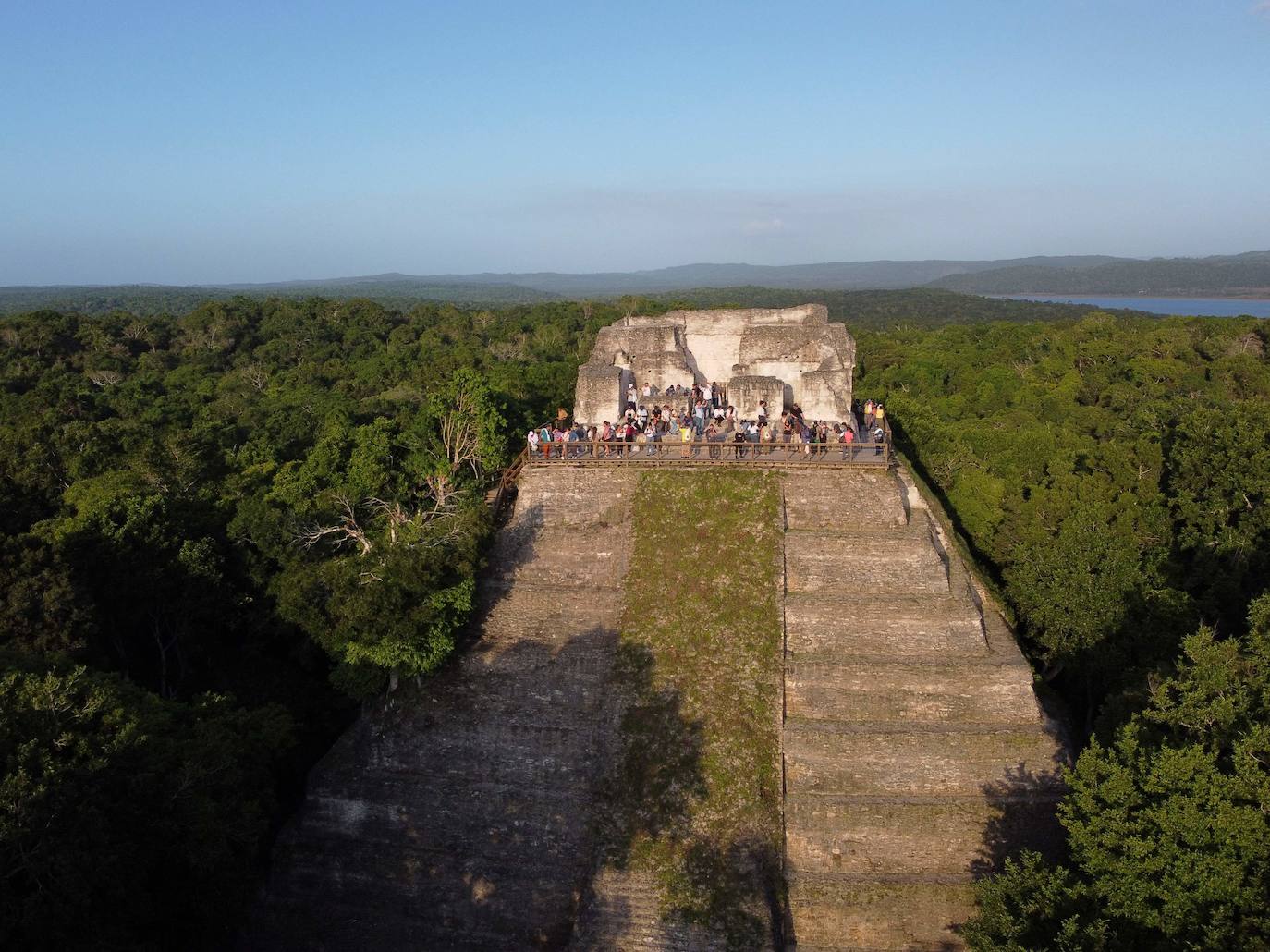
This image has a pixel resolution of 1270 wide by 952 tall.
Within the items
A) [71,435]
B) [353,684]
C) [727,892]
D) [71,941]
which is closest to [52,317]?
[71,435]

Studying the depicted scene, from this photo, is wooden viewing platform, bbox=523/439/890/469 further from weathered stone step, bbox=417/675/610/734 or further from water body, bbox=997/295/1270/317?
water body, bbox=997/295/1270/317

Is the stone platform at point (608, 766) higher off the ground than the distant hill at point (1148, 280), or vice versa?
the distant hill at point (1148, 280)

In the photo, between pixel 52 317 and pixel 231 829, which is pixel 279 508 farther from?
pixel 52 317

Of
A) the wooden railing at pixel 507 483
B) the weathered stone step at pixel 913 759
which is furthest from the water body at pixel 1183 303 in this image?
the weathered stone step at pixel 913 759

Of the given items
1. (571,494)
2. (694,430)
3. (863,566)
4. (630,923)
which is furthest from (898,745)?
(694,430)

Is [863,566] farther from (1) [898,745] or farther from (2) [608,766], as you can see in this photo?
(2) [608,766]

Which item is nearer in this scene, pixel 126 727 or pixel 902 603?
pixel 126 727

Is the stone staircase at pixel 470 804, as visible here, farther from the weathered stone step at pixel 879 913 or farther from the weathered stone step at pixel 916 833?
the weathered stone step at pixel 916 833
